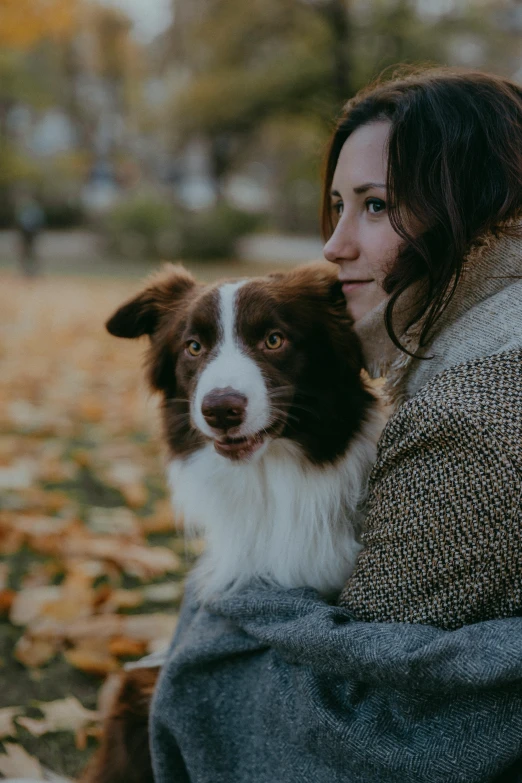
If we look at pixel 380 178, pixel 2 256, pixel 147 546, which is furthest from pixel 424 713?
pixel 2 256

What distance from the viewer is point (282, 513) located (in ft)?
7.02

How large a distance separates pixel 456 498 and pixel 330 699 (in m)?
0.51

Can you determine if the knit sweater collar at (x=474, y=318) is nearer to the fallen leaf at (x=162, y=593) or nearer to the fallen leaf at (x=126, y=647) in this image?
the fallen leaf at (x=126, y=647)

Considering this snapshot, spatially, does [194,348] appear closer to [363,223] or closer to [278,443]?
[278,443]

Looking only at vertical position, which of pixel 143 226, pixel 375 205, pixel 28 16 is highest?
pixel 28 16

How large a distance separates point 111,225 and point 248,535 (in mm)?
18575

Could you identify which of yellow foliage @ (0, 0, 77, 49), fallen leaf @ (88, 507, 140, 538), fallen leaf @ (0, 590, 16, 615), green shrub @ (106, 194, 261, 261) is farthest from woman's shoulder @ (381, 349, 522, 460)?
green shrub @ (106, 194, 261, 261)

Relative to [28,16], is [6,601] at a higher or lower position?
lower

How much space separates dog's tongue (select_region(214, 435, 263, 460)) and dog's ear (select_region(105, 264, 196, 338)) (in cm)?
62

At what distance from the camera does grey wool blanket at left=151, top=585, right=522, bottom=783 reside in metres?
1.38

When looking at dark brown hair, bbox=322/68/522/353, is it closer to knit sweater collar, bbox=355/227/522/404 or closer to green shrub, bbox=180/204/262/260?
knit sweater collar, bbox=355/227/522/404

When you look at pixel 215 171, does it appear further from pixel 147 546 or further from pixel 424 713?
pixel 424 713

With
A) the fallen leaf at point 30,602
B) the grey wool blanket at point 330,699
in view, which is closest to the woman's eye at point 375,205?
the grey wool blanket at point 330,699

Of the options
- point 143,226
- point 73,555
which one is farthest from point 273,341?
point 143,226
